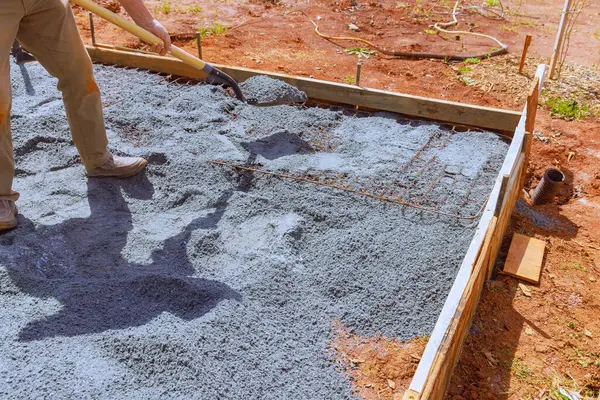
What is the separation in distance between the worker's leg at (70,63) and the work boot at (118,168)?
4cm

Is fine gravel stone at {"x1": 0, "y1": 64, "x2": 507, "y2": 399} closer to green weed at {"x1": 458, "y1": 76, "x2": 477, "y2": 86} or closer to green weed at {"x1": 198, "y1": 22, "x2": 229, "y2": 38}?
green weed at {"x1": 458, "y1": 76, "x2": 477, "y2": 86}

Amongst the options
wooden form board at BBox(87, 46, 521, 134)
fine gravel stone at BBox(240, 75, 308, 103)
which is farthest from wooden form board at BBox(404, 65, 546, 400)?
fine gravel stone at BBox(240, 75, 308, 103)

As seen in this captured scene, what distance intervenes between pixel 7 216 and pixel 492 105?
13.3 ft

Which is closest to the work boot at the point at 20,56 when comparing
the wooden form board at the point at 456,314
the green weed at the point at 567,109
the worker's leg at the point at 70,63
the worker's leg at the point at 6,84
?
the worker's leg at the point at 70,63

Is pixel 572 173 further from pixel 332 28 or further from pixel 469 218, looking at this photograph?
pixel 332 28

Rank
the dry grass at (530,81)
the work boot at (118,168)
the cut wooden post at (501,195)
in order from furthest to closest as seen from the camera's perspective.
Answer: the dry grass at (530,81), the work boot at (118,168), the cut wooden post at (501,195)

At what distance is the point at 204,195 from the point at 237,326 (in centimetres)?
111

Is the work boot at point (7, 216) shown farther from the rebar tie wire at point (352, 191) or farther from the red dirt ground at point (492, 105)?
the red dirt ground at point (492, 105)

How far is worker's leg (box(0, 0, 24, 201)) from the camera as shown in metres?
2.48

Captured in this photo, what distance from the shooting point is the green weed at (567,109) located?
4.72m

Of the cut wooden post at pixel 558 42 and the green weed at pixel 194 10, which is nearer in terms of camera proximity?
the cut wooden post at pixel 558 42

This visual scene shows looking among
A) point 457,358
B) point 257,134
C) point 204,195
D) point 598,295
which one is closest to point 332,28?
point 257,134

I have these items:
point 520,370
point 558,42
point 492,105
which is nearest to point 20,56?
point 492,105

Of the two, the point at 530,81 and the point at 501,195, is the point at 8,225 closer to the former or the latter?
the point at 501,195
